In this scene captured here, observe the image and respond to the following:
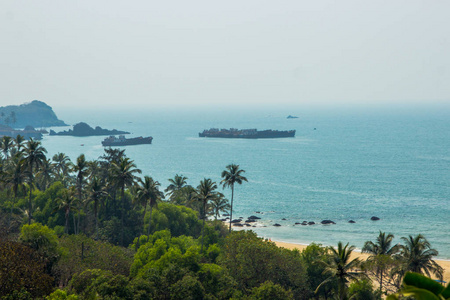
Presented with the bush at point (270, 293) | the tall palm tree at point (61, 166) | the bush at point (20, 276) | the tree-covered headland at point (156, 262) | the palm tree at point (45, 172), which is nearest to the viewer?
the bush at point (20, 276)

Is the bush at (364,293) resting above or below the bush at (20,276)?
below

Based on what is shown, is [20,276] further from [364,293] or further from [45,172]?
[45,172]

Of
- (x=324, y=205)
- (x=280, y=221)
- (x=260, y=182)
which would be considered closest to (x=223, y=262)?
(x=280, y=221)

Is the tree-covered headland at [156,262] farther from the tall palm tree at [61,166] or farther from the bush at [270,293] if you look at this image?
the tall palm tree at [61,166]

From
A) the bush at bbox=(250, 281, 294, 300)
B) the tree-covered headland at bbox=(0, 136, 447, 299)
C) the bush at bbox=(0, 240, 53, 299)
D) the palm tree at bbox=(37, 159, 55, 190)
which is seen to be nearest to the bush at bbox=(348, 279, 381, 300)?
the tree-covered headland at bbox=(0, 136, 447, 299)

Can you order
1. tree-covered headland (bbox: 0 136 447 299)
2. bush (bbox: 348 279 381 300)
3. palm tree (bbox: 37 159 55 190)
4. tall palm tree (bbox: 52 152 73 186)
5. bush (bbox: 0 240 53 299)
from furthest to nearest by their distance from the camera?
tall palm tree (bbox: 52 152 73 186), palm tree (bbox: 37 159 55 190), bush (bbox: 348 279 381 300), tree-covered headland (bbox: 0 136 447 299), bush (bbox: 0 240 53 299)

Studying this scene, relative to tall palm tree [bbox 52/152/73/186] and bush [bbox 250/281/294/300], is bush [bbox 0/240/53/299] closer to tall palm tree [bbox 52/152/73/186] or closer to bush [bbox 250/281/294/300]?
bush [bbox 250/281/294/300]

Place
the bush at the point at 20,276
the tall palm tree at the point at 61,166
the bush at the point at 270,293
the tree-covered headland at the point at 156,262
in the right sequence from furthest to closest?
the tall palm tree at the point at 61,166 → the bush at the point at 270,293 → the tree-covered headland at the point at 156,262 → the bush at the point at 20,276

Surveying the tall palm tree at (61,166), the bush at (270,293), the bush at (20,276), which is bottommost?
the bush at (270,293)

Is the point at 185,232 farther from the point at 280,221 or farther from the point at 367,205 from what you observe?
the point at 367,205

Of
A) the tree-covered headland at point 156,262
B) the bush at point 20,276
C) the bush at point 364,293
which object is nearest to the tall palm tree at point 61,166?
the tree-covered headland at point 156,262

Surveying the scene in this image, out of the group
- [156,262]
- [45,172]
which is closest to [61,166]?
[45,172]

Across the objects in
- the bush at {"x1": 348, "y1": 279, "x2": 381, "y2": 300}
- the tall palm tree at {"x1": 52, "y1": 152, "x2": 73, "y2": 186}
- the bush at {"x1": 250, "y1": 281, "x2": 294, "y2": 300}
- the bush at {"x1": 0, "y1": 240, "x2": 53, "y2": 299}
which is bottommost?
the bush at {"x1": 348, "y1": 279, "x2": 381, "y2": 300}
